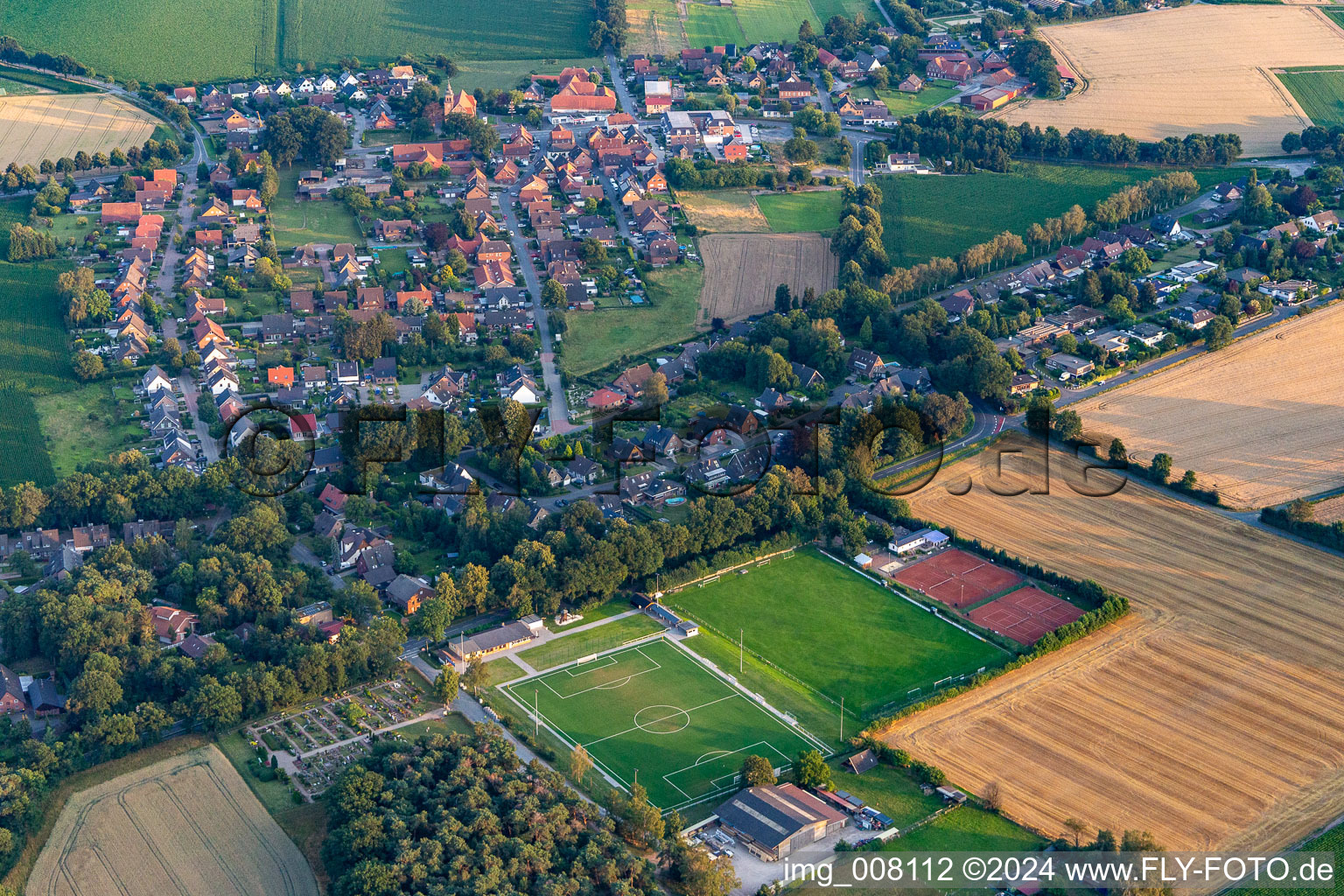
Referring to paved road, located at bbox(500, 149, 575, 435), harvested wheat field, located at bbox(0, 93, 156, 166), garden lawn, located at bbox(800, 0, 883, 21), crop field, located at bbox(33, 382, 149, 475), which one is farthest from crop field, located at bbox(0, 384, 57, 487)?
garden lawn, located at bbox(800, 0, 883, 21)

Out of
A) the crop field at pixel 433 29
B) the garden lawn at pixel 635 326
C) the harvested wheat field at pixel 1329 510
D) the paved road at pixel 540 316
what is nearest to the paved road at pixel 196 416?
the paved road at pixel 540 316

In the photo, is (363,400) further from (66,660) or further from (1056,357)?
(1056,357)

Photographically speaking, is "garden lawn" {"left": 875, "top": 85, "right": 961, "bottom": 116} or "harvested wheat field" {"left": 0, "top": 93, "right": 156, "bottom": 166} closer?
"harvested wheat field" {"left": 0, "top": 93, "right": 156, "bottom": 166}

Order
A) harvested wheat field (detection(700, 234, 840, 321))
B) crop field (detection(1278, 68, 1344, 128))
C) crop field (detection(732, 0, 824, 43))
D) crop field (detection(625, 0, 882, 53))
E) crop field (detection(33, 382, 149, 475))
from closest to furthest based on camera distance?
crop field (detection(33, 382, 149, 475)) → harvested wheat field (detection(700, 234, 840, 321)) → crop field (detection(1278, 68, 1344, 128)) → crop field (detection(625, 0, 882, 53)) → crop field (detection(732, 0, 824, 43))

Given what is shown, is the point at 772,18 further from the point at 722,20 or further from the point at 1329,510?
the point at 1329,510

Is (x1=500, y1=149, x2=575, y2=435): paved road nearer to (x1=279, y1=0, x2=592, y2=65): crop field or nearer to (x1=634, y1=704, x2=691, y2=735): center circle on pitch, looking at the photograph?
(x1=634, y1=704, x2=691, y2=735): center circle on pitch

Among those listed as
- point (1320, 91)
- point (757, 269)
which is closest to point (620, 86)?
point (757, 269)

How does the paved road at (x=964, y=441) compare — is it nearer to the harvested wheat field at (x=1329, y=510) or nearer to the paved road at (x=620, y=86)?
the harvested wheat field at (x=1329, y=510)

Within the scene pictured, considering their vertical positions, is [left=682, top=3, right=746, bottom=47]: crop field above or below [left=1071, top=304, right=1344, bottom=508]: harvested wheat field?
above
